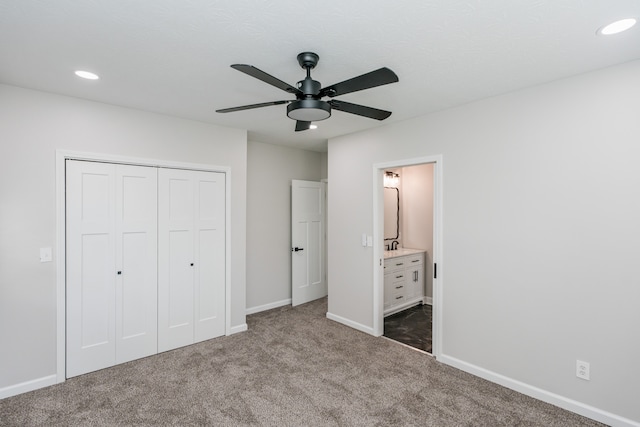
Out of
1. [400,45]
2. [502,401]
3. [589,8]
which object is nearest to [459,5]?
[400,45]

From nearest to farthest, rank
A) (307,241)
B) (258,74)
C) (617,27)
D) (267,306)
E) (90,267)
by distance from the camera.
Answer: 1. (258,74)
2. (617,27)
3. (90,267)
4. (267,306)
5. (307,241)

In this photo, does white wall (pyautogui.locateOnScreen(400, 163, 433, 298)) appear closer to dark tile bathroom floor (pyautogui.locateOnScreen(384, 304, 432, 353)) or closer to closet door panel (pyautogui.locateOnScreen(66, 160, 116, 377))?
dark tile bathroom floor (pyautogui.locateOnScreen(384, 304, 432, 353))

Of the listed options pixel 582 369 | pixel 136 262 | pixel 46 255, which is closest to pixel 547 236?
pixel 582 369

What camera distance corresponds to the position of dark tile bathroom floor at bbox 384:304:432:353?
3.70m

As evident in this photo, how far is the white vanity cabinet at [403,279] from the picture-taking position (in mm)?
4508

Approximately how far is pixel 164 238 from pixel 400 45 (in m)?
2.99

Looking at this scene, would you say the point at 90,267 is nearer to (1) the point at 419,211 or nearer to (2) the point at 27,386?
(2) the point at 27,386

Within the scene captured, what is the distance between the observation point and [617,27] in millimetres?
1781

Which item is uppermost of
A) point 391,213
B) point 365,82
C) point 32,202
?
point 365,82

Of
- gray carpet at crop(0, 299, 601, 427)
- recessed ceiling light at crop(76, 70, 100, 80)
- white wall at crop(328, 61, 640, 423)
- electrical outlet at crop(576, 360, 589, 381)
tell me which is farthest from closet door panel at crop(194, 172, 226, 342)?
electrical outlet at crop(576, 360, 589, 381)

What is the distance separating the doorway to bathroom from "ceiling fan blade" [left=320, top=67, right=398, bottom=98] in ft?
5.61

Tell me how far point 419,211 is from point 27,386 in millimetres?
5141

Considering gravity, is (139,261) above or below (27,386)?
above

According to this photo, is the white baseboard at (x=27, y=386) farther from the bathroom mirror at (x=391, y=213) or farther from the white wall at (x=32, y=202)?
the bathroom mirror at (x=391, y=213)
